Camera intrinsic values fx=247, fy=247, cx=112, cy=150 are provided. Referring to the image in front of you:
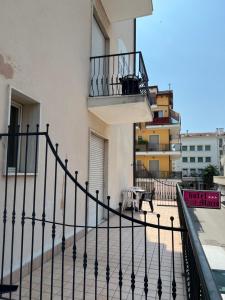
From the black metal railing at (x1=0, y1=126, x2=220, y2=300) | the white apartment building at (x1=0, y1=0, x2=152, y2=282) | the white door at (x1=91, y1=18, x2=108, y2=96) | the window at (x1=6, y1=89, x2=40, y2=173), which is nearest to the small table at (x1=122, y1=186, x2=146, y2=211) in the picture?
the white apartment building at (x1=0, y1=0, x2=152, y2=282)

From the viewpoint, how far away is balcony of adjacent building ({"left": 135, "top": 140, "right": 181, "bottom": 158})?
2977 centimetres

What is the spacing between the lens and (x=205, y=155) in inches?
2219

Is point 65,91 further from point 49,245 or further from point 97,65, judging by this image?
point 49,245

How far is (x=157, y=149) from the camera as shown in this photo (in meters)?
30.2

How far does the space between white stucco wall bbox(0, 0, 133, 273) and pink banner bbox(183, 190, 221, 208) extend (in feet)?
7.70

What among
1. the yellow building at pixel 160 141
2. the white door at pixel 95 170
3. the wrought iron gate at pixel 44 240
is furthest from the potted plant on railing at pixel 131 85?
the yellow building at pixel 160 141

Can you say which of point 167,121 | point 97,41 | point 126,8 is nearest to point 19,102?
point 97,41

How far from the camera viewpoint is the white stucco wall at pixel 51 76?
331cm

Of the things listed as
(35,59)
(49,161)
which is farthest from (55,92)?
(49,161)

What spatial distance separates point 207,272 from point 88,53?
5959 millimetres

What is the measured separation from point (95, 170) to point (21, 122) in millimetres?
3347

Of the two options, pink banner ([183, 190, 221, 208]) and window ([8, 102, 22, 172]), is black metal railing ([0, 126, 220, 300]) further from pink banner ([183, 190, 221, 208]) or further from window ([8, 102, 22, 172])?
pink banner ([183, 190, 221, 208])

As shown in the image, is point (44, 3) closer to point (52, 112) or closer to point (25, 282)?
point (52, 112)

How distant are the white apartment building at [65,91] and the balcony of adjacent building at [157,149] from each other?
21623 mm
